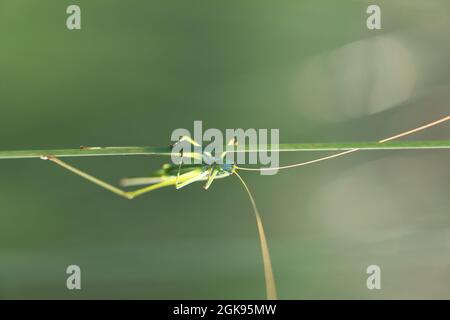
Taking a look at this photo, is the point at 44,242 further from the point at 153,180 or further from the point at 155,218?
the point at 153,180

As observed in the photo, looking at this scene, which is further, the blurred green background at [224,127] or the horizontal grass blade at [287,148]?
the blurred green background at [224,127]

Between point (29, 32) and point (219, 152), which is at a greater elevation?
point (29, 32)

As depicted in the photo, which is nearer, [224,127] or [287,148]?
[287,148]

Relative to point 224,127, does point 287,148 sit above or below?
below

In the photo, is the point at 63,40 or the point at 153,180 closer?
the point at 153,180

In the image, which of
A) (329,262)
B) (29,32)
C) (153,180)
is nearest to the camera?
(153,180)

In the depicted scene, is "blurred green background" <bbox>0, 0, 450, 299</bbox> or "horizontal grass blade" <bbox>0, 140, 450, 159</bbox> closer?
"horizontal grass blade" <bbox>0, 140, 450, 159</bbox>
